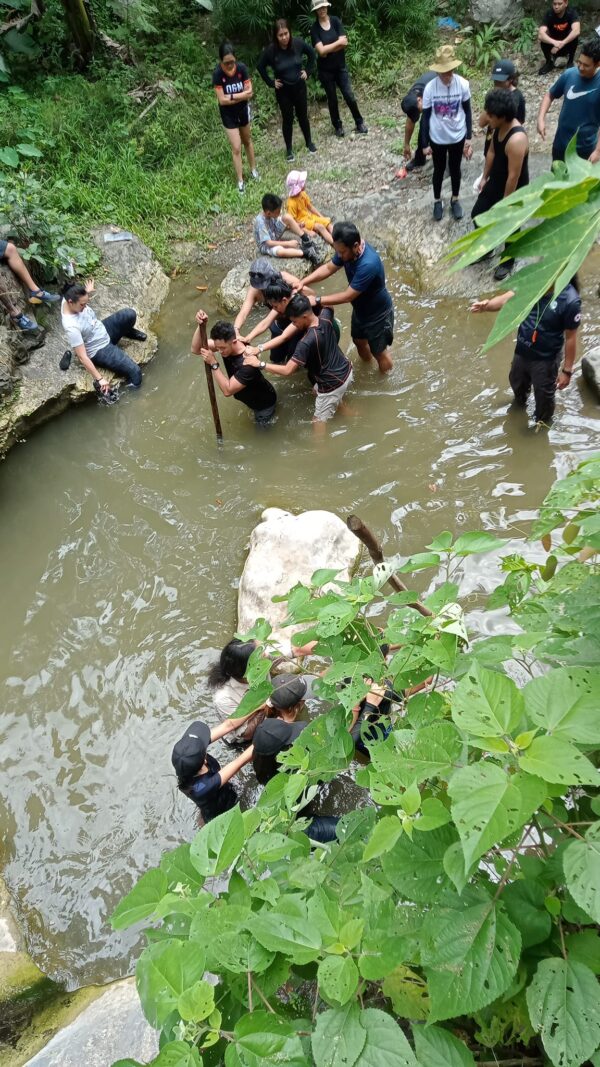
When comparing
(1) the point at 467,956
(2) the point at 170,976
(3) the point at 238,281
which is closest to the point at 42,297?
(3) the point at 238,281

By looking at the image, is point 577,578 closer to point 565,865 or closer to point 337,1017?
point 565,865

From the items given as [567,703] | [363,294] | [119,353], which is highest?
[567,703]

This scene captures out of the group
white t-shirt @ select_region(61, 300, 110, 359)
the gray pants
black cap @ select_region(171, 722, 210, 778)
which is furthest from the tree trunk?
black cap @ select_region(171, 722, 210, 778)

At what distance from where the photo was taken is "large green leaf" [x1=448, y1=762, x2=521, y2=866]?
1.10m

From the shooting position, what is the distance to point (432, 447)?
18.5ft

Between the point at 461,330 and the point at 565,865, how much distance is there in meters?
6.18

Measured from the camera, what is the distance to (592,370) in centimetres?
541

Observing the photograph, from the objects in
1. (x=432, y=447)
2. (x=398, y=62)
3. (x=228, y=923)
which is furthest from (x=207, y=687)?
(x=398, y=62)

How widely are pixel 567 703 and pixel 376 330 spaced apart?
5.19 m

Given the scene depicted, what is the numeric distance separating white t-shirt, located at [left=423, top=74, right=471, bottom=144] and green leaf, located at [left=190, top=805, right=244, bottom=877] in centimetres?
743

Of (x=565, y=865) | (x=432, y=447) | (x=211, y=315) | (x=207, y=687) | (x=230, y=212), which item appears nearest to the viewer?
(x=565, y=865)

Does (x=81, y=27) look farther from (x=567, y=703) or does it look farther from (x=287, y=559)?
(x=567, y=703)

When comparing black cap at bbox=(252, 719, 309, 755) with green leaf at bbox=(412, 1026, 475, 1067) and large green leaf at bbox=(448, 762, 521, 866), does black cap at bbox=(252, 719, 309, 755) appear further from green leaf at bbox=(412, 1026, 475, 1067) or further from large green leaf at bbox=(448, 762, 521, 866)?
large green leaf at bbox=(448, 762, 521, 866)

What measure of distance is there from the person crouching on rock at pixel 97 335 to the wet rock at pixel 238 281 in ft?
3.68
